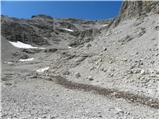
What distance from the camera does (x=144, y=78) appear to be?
2138 cm

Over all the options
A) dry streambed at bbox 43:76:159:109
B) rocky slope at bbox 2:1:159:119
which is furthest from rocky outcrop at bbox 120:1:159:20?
dry streambed at bbox 43:76:159:109

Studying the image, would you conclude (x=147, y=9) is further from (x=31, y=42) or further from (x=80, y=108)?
(x=31, y=42)

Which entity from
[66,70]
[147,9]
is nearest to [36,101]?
[66,70]

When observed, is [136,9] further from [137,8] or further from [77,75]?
[77,75]

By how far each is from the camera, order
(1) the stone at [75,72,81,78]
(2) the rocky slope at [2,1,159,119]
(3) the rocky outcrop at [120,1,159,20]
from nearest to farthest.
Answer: (2) the rocky slope at [2,1,159,119] < (1) the stone at [75,72,81,78] < (3) the rocky outcrop at [120,1,159,20]

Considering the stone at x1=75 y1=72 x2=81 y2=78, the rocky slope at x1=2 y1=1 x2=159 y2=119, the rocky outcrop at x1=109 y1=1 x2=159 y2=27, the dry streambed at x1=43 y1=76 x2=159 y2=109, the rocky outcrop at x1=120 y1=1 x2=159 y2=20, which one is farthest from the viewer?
the rocky outcrop at x1=120 y1=1 x2=159 y2=20

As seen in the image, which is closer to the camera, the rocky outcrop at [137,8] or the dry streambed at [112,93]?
the dry streambed at [112,93]

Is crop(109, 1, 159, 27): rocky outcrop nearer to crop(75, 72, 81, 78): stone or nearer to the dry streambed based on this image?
crop(75, 72, 81, 78): stone

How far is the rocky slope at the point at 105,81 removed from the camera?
15.4 m

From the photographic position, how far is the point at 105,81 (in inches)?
963

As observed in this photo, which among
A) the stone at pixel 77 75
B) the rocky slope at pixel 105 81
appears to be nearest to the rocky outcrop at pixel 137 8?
the rocky slope at pixel 105 81

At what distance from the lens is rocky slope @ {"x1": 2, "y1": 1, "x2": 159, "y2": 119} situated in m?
15.4

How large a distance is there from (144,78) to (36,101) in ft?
29.7

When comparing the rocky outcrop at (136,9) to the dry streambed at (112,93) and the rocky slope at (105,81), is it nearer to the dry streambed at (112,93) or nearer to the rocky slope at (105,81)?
the rocky slope at (105,81)
